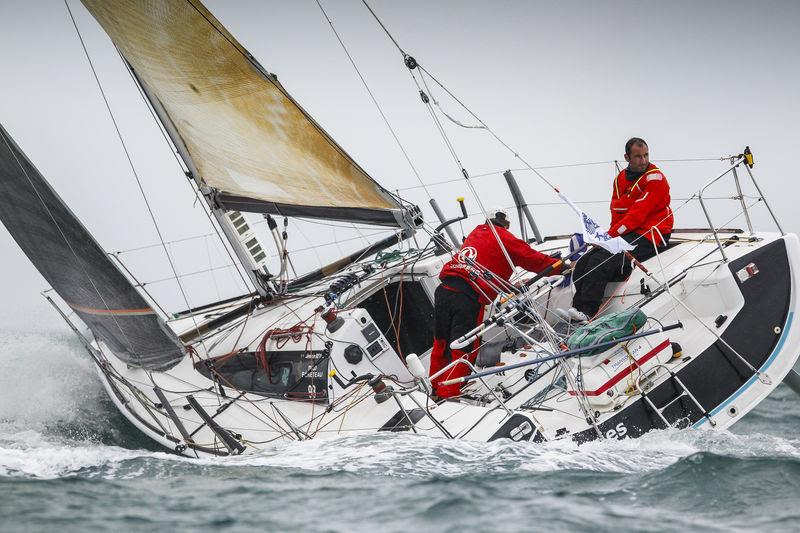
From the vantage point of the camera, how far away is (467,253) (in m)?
5.54

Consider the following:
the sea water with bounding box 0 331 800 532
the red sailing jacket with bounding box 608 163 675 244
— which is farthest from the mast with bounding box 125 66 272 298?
the red sailing jacket with bounding box 608 163 675 244

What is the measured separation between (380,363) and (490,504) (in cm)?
216

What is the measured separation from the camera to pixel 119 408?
5.90 meters

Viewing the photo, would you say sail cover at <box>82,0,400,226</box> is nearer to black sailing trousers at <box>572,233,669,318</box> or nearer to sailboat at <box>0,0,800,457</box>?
sailboat at <box>0,0,800,457</box>

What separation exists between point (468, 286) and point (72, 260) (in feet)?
8.74

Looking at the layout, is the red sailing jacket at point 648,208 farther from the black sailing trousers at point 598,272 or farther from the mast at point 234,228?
the mast at point 234,228

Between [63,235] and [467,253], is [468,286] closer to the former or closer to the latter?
[467,253]

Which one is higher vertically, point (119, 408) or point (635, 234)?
point (635, 234)

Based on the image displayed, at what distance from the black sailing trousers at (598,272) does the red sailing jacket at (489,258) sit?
259 mm

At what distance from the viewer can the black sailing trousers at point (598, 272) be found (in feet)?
17.7

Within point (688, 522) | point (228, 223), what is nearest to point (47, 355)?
point (228, 223)

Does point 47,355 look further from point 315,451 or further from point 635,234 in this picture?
point 635,234

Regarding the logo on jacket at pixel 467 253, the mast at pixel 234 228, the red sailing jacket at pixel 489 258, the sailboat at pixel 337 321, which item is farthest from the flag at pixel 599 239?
the mast at pixel 234 228

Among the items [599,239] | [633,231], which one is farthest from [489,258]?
[633,231]
